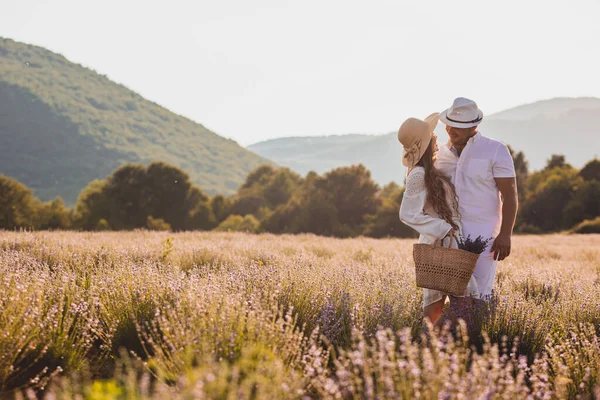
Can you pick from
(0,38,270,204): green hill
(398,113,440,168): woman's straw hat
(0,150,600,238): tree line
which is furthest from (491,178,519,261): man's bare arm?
(0,38,270,204): green hill

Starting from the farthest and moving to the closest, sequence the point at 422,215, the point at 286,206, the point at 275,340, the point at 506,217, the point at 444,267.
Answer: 1. the point at 286,206
2. the point at 506,217
3. the point at 422,215
4. the point at 444,267
5. the point at 275,340

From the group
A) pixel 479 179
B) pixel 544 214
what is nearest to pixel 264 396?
pixel 479 179

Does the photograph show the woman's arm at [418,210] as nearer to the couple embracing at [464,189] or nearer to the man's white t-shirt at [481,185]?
the couple embracing at [464,189]

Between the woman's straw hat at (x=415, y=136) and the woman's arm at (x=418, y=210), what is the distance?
0.13m

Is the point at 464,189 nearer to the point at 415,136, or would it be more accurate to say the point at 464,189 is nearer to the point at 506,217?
the point at 506,217

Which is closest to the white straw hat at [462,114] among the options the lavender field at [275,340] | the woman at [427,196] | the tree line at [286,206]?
the woman at [427,196]

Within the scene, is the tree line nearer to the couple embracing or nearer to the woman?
the couple embracing

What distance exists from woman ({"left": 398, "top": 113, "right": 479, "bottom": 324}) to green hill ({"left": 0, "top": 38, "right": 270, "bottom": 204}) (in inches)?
4546

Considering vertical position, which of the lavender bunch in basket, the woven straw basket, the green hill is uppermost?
the green hill

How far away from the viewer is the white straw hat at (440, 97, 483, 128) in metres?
3.72

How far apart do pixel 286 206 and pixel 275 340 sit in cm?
3406

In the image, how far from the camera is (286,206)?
120ft

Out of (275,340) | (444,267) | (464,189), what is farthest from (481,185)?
(275,340)

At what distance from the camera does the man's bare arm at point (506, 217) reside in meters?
3.69
